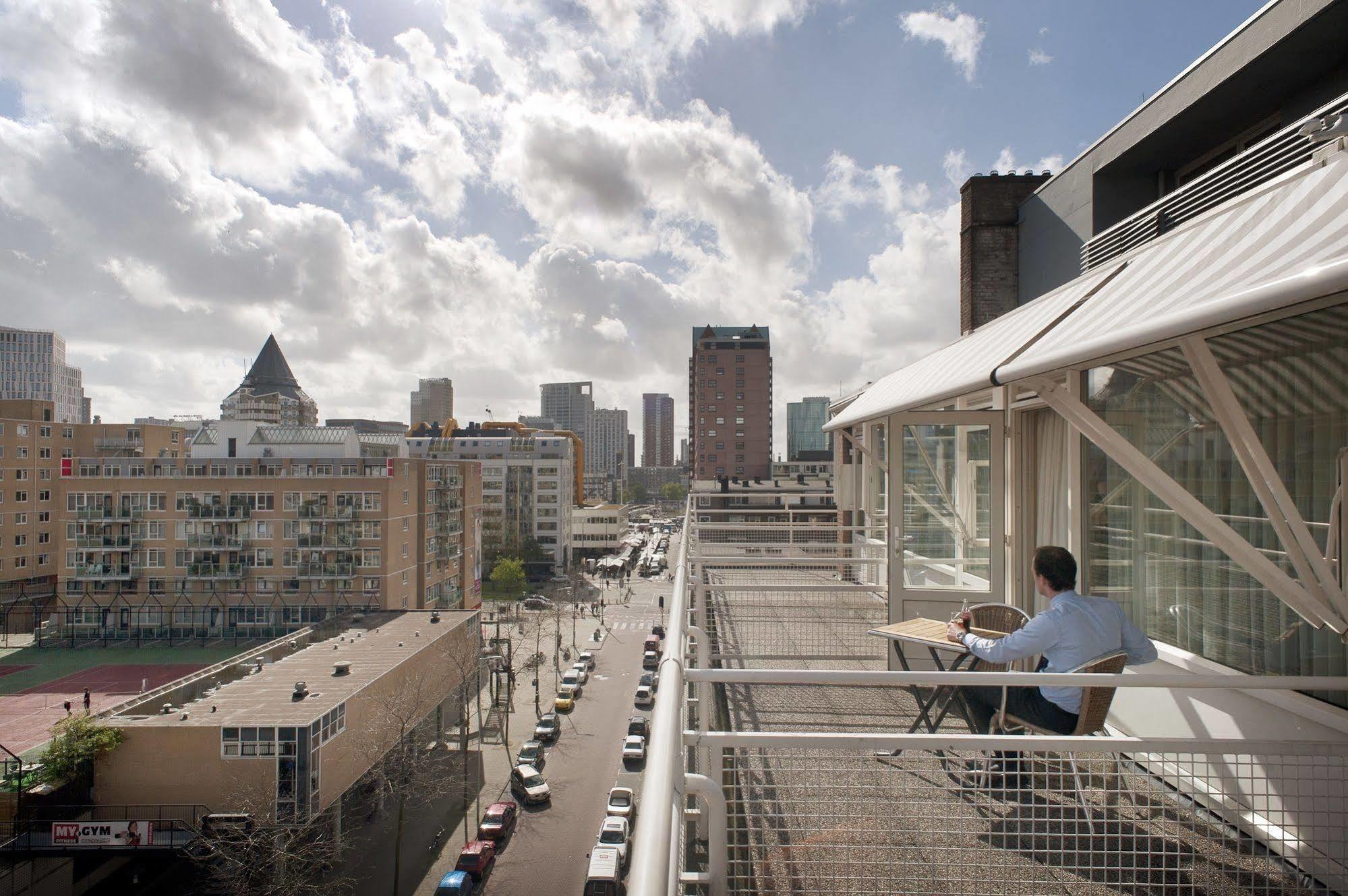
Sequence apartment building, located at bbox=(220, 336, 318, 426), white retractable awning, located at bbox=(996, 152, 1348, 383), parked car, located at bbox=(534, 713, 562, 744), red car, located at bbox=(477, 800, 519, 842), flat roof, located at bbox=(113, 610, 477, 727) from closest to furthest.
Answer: white retractable awning, located at bbox=(996, 152, 1348, 383) < flat roof, located at bbox=(113, 610, 477, 727) < red car, located at bbox=(477, 800, 519, 842) < parked car, located at bbox=(534, 713, 562, 744) < apartment building, located at bbox=(220, 336, 318, 426)

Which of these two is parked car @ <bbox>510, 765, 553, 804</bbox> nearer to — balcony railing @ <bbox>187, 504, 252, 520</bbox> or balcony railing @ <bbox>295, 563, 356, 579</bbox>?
balcony railing @ <bbox>295, 563, 356, 579</bbox>

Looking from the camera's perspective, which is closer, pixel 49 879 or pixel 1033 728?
pixel 1033 728

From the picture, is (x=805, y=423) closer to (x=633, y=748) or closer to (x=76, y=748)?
(x=633, y=748)

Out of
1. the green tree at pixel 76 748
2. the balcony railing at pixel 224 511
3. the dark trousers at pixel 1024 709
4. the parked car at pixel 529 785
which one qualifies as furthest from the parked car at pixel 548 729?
the dark trousers at pixel 1024 709

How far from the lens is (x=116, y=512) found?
3706 centimetres

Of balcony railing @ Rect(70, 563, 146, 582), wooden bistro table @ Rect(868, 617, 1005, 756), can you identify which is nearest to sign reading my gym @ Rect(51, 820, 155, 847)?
wooden bistro table @ Rect(868, 617, 1005, 756)

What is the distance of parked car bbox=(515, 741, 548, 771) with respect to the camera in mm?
23531

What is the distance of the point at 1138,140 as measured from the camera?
8398 millimetres

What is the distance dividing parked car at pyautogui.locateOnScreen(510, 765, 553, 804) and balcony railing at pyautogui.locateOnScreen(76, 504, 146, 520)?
29.1 m

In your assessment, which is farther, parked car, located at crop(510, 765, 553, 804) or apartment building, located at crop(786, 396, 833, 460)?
apartment building, located at crop(786, 396, 833, 460)

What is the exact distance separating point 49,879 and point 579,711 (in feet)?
56.6

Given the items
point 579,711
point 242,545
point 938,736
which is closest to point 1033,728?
point 938,736

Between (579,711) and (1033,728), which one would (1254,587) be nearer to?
(1033,728)

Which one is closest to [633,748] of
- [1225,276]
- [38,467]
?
[1225,276]
